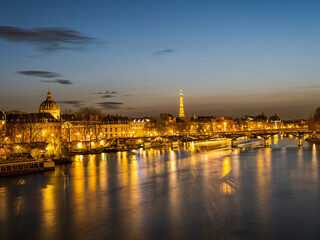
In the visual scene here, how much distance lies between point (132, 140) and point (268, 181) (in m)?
38.9

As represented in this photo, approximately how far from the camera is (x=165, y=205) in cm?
1559

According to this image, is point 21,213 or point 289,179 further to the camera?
point 289,179

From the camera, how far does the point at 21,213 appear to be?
15008 mm

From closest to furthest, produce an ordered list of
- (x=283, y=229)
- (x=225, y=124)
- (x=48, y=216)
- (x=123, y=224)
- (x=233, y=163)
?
(x=283, y=229) < (x=123, y=224) < (x=48, y=216) < (x=233, y=163) < (x=225, y=124)

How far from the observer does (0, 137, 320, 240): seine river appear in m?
12.3

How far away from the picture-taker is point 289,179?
836 inches

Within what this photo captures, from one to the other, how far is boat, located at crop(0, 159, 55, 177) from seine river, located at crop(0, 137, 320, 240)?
55.1 inches

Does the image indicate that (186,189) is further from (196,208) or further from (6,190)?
(6,190)

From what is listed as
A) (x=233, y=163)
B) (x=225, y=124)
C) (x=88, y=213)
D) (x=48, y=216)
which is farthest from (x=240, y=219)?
(x=225, y=124)

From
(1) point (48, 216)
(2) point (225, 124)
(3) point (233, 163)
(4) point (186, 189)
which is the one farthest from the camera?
(2) point (225, 124)

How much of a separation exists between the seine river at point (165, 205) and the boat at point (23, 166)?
4.60ft

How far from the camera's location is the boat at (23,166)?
25.7 meters

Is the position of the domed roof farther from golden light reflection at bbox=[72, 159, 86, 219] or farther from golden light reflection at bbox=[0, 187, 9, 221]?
golden light reflection at bbox=[0, 187, 9, 221]

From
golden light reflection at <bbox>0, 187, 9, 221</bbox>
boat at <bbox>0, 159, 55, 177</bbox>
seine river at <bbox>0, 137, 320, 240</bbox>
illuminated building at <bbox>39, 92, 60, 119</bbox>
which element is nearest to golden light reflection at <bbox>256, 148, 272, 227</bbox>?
seine river at <bbox>0, 137, 320, 240</bbox>
